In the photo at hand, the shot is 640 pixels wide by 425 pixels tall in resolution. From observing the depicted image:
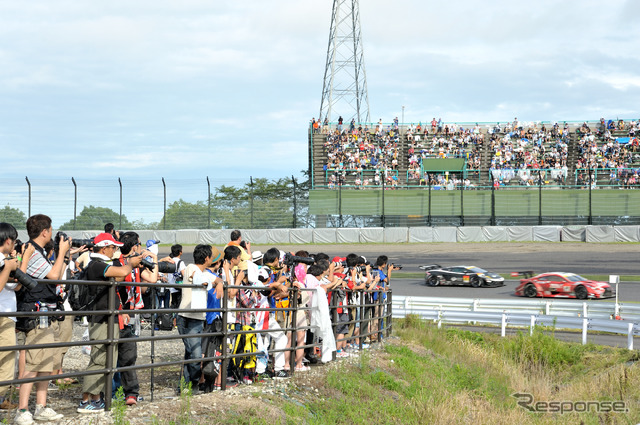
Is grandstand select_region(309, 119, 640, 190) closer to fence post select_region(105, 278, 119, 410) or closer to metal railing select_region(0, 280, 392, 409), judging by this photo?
metal railing select_region(0, 280, 392, 409)

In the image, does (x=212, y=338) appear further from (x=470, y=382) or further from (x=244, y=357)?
(x=470, y=382)

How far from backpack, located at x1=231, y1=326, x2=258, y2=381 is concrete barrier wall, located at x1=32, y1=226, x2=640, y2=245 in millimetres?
32341

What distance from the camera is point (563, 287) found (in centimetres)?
2514

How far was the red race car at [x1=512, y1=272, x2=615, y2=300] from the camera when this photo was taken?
A: 80.7 feet

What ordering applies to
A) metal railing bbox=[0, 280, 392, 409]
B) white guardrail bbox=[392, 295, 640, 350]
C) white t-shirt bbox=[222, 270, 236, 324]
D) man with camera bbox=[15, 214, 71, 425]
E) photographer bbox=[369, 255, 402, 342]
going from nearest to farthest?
1. metal railing bbox=[0, 280, 392, 409]
2. man with camera bbox=[15, 214, 71, 425]
3. white t-shirt bbox=[222, 270, 236, 324]
4. photographer bbox=[369, 255, 402, 342]
5. white guardrail bbox=[392, 295, 640, 350]

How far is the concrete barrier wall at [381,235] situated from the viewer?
131 feet

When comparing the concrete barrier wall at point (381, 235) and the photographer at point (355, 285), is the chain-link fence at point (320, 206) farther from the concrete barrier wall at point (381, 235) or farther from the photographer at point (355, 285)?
the photographer at point (355, 285)

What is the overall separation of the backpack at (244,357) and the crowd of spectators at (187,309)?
12mm

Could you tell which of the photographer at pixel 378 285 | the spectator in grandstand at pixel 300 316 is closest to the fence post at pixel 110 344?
the spectator in grandstand at pixel 300 316

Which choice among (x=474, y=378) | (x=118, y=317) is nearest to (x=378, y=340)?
(x=474, y=378)

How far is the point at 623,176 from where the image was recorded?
139ft

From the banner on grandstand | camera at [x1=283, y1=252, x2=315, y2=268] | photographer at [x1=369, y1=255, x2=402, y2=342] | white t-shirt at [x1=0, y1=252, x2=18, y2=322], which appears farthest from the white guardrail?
the banner on grandstand

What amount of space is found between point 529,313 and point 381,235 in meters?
21.0

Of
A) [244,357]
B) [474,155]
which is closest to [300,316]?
[244,357]
